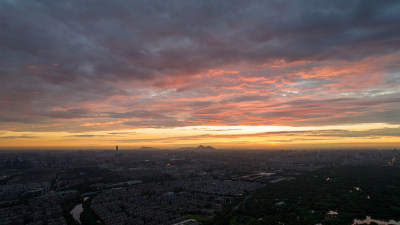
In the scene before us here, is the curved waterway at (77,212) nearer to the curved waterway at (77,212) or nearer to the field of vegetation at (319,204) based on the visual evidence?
the curved waterway at (77,212)

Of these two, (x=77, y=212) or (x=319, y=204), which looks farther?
(x=319, y=204)

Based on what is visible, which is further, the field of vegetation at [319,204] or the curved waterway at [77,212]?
the curved waterway at [77,212]

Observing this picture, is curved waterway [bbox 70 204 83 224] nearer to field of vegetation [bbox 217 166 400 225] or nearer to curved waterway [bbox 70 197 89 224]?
curved waterway [bbox 70 197 89 224]

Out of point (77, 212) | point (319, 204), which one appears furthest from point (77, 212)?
point (319, 204)

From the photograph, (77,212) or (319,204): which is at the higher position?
(77,212)

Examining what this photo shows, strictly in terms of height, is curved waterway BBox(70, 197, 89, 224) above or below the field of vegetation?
above

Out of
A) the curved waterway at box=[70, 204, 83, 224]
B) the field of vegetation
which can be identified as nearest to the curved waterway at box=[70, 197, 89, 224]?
the curved waterway at box=[70, 204, 83, 224]

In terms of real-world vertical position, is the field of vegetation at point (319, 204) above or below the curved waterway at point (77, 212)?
below

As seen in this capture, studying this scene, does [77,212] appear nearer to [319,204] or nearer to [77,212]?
[77,212]

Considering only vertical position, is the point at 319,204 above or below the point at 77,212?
below

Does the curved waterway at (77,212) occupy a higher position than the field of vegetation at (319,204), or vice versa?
the curved waterway at (77,212)

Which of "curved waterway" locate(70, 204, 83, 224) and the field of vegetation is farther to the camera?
"curved waterway" locate(70, 204, 83, 224)

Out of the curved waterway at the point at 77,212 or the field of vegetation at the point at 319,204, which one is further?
the curved waterway at the point at 77,212

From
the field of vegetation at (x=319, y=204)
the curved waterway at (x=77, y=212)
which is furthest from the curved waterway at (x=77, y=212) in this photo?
the field of vegetation at (x=319, y=204)
